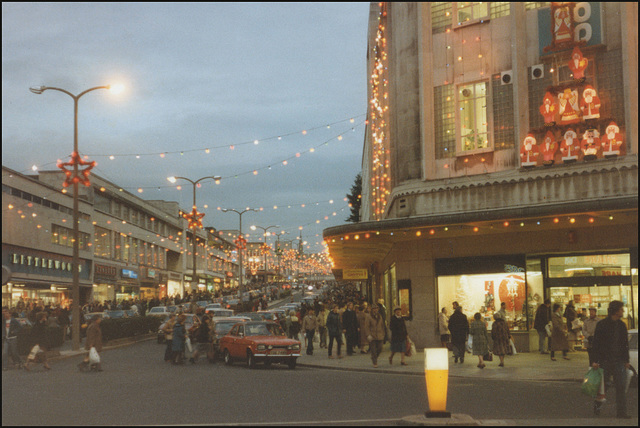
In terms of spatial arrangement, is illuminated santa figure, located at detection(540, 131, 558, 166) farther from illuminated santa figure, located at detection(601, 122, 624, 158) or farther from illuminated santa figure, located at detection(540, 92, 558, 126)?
illuminated santa figure, located at detection(601, 122, 624, 158)

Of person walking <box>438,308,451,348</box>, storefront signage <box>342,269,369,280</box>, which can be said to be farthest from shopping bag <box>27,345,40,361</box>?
storefront signage <box>342,269,369,280</box>

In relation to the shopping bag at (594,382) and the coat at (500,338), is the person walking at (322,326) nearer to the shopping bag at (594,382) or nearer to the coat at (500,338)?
the coat at (500,338)

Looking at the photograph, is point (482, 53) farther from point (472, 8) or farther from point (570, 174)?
point (570, 174)

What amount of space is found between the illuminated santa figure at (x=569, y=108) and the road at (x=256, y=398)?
905cm

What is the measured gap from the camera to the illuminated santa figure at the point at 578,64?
71.9 feet

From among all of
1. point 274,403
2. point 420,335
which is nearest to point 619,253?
point 420,335

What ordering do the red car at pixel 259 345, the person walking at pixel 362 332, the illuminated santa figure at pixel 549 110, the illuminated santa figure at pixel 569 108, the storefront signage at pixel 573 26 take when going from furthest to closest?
1. the person walking at pixel 362 332
2. the illuminated santa figure at pixel 549 110
3. the illuminated santa figure at pixel 569 108
4. the storefront signage at pixel 573 26
5. the red car at pixel 259 345

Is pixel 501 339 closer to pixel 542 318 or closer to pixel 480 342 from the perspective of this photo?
pixel 480 342

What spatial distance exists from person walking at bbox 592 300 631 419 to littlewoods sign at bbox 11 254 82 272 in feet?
130

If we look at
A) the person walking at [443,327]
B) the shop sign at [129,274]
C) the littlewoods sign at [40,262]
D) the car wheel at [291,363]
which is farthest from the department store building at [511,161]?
the shop sign at [129,274]

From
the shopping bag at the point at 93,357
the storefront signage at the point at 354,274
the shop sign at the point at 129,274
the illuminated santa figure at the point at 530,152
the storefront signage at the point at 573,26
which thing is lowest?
the shopping bag at the point at 93,357

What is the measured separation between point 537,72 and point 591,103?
2098mm

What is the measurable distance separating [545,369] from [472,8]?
40.8 feet

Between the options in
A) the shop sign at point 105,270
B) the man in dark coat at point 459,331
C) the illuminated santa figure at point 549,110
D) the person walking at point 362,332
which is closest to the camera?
the man in dark coat at point 459,331
